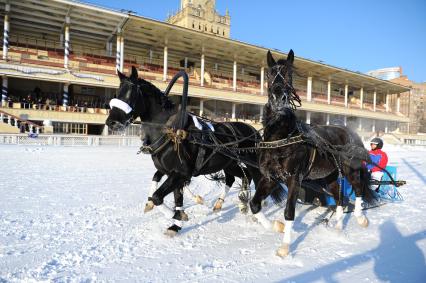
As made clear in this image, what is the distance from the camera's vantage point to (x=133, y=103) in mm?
4375

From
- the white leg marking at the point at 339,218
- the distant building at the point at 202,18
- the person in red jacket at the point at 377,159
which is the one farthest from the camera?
the distant building at the point at 202,18

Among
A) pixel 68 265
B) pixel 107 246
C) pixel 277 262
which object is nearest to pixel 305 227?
pixel 277 262

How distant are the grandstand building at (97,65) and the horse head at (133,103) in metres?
19.9

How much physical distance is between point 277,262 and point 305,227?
5.33ft

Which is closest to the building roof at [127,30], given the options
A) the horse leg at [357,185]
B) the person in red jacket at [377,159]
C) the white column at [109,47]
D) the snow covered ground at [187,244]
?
the white column at [109,47]

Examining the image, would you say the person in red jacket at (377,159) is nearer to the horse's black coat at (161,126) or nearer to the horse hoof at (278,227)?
the horse hoof at (278,227)

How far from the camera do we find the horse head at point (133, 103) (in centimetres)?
427

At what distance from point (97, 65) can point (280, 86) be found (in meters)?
29.0

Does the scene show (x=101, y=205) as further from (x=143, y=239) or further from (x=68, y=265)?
(x=68, y=265)

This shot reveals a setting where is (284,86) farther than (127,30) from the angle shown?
No

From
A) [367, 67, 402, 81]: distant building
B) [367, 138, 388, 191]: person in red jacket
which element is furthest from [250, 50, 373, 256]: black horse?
[367, 67, 402, 81]: distant building

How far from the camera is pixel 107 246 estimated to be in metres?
3.92

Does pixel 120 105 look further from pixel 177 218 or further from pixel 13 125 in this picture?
pixel 13 125

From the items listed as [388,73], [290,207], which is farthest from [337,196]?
[388,73]
